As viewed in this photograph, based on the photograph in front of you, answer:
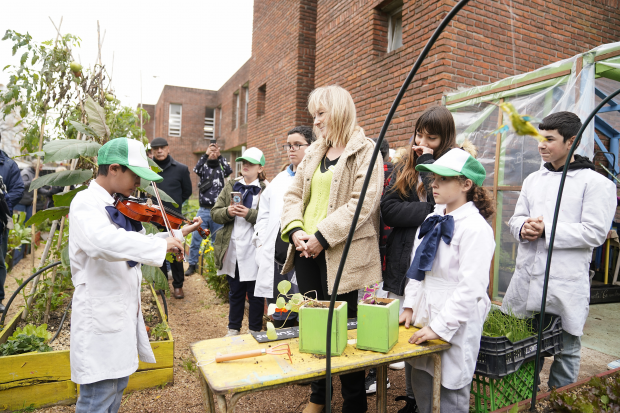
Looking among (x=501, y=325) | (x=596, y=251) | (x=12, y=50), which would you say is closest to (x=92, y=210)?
(x=501, y=325)

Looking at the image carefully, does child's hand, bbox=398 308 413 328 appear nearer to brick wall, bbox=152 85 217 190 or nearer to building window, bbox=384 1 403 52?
building window, bbox=384 1 403 52

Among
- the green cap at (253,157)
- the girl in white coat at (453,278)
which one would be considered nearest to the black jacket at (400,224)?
the girl in white coat at (453,278)

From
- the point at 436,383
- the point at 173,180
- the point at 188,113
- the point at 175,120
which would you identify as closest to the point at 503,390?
the point at 436,383

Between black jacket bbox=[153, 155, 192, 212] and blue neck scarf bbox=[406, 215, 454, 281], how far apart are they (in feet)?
14.1

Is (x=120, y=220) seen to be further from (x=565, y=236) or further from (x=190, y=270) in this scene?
(x=190, y=270)

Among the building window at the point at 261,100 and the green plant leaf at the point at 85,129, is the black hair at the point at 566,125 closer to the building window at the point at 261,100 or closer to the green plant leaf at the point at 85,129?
the green plant leaf at the point at 85,129

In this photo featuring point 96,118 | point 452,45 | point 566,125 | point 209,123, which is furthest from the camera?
point 209,123

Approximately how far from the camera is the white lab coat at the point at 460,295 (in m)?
1.86

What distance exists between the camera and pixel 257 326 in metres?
3.72

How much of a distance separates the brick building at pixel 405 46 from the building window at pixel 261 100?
1083 mm

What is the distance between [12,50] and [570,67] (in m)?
5.23

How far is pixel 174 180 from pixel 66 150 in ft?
9.77

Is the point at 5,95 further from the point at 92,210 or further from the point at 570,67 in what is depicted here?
the point at 570,67

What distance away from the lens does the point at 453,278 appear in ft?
6.60
